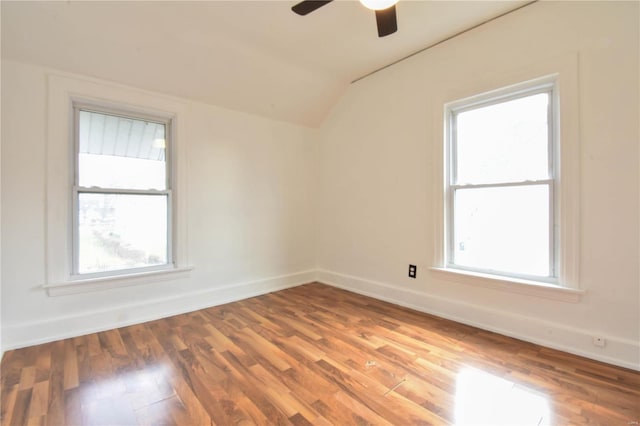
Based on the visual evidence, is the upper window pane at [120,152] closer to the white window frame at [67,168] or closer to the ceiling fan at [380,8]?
the white window frame at [67,168]

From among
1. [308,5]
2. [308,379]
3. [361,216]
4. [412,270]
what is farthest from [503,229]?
[308,5]

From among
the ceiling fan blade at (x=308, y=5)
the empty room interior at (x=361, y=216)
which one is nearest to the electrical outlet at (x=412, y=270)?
the empty room interior at (x=361, y=216)

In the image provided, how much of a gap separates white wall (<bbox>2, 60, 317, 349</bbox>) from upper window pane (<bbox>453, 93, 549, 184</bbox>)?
2151mm

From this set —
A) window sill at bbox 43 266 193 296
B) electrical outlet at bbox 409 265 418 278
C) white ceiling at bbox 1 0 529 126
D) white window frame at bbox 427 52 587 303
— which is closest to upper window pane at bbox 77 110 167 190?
white ceiling at bbox 1 0 529 126

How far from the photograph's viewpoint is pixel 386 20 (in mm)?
1926

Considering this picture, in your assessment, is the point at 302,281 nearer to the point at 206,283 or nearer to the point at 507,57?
the point at 206,283

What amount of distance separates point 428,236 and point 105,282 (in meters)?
3.18

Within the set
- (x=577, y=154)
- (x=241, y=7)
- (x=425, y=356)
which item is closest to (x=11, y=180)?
(x=241, y=7)

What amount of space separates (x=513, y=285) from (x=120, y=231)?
3.64 metres

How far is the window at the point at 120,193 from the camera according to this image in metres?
2.66

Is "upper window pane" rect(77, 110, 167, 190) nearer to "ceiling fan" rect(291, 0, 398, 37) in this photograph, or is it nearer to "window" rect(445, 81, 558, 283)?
"ceiling fan" rect(291, 0, 398, 37)

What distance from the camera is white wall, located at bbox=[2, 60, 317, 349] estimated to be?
232 cm

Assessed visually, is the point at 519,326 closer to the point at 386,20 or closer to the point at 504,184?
the point at 504,184

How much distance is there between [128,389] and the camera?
70.5 inches
